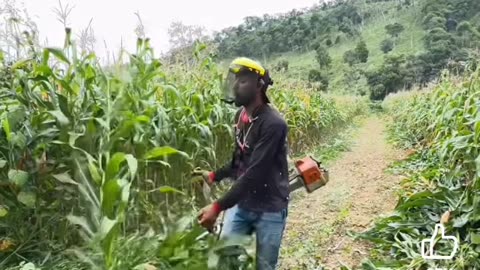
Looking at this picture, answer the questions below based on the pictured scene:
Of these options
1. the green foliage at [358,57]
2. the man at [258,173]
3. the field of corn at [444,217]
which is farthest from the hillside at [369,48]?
the man at [258,173]

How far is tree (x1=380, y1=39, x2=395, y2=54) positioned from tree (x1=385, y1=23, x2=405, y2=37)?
1.72 metres

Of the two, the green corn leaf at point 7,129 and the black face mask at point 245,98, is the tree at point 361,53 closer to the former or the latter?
the black face mask at point 245,98

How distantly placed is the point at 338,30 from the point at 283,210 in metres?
52.2

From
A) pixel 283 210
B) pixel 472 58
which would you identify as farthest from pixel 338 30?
pixel 283 210

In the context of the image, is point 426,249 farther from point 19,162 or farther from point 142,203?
point 19,162

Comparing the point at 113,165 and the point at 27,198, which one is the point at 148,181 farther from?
the point at 113,165

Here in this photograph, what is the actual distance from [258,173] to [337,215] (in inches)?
97.6

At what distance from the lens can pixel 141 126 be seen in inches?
123

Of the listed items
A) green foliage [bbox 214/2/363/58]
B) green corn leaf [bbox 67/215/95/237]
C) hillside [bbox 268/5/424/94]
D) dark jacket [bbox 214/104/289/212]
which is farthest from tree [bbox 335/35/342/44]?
green corn leaf [bbox 67/215/95/237]

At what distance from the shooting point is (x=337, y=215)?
182 inches

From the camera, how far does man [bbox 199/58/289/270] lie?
2332mm

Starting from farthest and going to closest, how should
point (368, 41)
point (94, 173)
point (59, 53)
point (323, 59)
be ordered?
point (368, 41) → point (323, 59) → point (59, 53) → point (94, 173)

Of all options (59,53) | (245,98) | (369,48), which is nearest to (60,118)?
(59,53)

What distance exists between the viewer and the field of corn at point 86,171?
2262 mm
